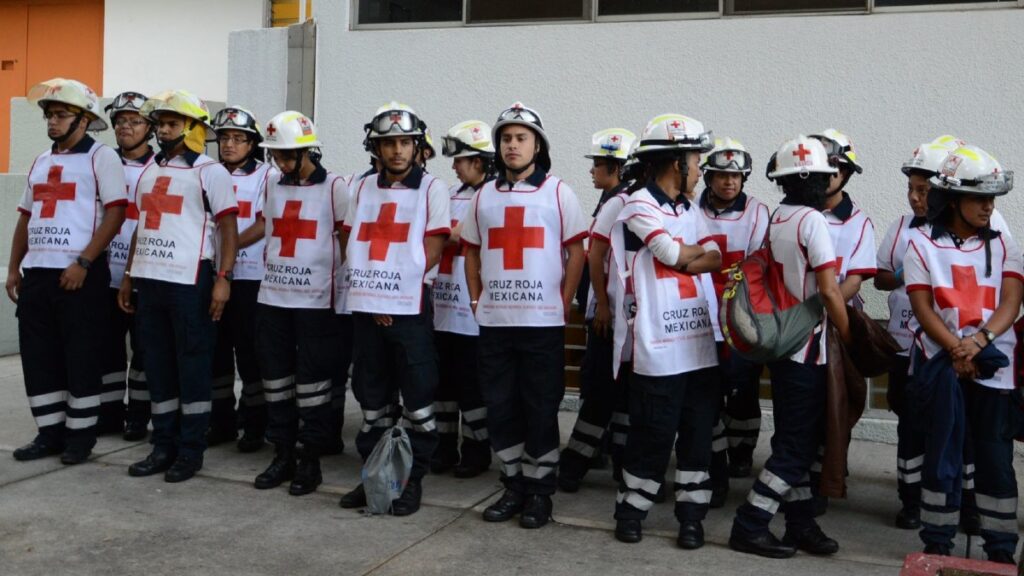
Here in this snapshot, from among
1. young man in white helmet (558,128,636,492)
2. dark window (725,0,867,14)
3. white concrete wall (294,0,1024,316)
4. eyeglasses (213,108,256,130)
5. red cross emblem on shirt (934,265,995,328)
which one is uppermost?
dark window (725,0,867,14)

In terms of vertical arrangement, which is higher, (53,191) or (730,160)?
(730,160)

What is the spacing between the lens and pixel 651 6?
29.1 ft

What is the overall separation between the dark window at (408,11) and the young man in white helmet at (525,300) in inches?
154

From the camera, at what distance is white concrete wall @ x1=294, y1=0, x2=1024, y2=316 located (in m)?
8.01

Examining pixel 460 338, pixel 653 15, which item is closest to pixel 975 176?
pixel 460 338

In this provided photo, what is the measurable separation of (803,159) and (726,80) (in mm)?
3301

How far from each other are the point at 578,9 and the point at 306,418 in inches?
168

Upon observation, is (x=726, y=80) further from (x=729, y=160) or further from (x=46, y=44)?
(x=46, y=44)

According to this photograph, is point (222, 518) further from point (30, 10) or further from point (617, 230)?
point (30, 10)

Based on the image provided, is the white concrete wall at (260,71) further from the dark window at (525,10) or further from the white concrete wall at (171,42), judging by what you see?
the white concrete wall at (171,42)

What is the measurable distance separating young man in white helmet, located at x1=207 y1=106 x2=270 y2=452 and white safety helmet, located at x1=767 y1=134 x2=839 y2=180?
333cm

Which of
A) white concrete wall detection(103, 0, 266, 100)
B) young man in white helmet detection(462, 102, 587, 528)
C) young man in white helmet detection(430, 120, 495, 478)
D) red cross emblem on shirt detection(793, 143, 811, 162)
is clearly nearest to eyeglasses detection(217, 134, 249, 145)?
young man in white helmet detection(430, 120, 495, 478)

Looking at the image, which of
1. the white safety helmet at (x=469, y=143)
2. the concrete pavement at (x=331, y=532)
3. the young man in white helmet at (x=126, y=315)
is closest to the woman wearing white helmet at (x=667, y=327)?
the concrete pavement at (x=331, y=532)

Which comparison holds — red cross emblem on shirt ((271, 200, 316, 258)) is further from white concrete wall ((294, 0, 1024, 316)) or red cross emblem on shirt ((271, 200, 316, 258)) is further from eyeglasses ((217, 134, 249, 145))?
white concrete wall ((294, 0, 1024, 316))
